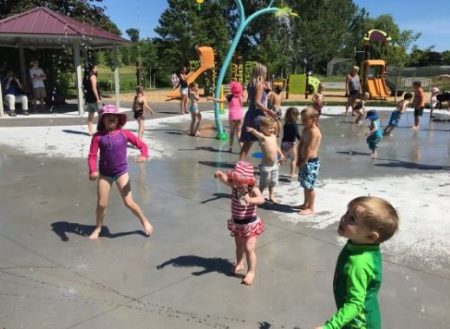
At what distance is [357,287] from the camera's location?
2.26 metres

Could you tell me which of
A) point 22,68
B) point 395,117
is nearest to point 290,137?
point 395,117

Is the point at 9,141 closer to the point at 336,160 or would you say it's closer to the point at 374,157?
the point at 336,160

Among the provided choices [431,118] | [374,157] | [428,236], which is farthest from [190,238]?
[431,118]

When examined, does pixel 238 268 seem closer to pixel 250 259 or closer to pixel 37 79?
pixel 250 259

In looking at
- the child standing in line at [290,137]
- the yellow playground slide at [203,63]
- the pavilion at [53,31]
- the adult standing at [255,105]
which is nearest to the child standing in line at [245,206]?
the adult standing at [255,105]

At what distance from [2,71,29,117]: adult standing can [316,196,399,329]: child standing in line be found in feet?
52.9

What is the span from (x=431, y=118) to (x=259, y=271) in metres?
14.0

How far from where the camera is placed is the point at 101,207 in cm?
514

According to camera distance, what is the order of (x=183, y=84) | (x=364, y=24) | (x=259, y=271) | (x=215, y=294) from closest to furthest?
1. (x=215, y=294)
2. (x=259, y=271)
3. (x=183, y=84)
4. (x=364, y=24)

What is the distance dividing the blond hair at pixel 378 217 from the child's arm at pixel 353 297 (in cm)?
18

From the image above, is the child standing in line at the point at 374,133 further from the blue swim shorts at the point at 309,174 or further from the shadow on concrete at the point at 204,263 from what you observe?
the shadow on concrete at the point at 204,263

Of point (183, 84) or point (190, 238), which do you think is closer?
point (190, 238)

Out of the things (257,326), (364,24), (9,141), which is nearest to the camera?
(257,326)

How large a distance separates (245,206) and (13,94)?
15.3 meters
